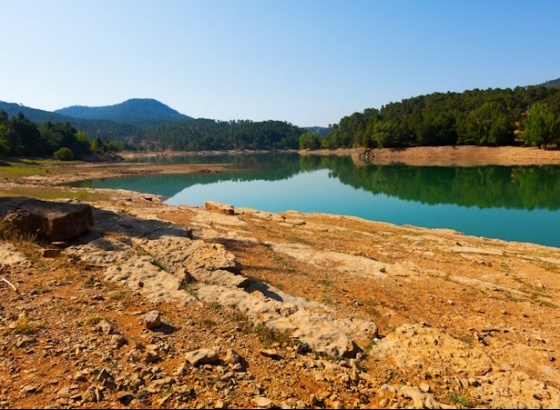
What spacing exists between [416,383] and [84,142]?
17940cm

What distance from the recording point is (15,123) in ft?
417

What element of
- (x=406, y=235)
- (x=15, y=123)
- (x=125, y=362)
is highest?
(x=15, y=123)

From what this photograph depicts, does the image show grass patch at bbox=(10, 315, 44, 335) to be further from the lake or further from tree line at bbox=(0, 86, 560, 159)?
tree line at bbox=(0, 86, 560, 159)

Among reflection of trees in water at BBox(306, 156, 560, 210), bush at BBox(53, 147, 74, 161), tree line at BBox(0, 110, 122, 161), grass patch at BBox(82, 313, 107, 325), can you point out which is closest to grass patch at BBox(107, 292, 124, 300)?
grass patch at BBox(82, 313, 107, 325)

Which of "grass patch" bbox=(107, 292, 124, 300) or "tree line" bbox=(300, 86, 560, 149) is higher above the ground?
"tree line" bbox=(300, 86, 560, 149)

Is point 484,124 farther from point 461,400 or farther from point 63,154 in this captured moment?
point 63,154

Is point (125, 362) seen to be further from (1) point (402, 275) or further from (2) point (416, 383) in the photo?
(1) point (402, 275)

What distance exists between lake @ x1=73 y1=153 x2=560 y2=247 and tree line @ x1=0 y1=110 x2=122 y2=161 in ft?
165

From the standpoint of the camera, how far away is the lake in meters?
42.1

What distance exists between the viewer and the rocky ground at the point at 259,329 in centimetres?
747

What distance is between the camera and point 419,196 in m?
62.6

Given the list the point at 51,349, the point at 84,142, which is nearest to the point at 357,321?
the point at 51,349

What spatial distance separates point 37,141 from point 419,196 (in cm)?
13559

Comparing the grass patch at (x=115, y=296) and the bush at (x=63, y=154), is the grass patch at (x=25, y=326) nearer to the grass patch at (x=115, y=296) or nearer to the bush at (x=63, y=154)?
the grass patch at (x=115, y=296)
